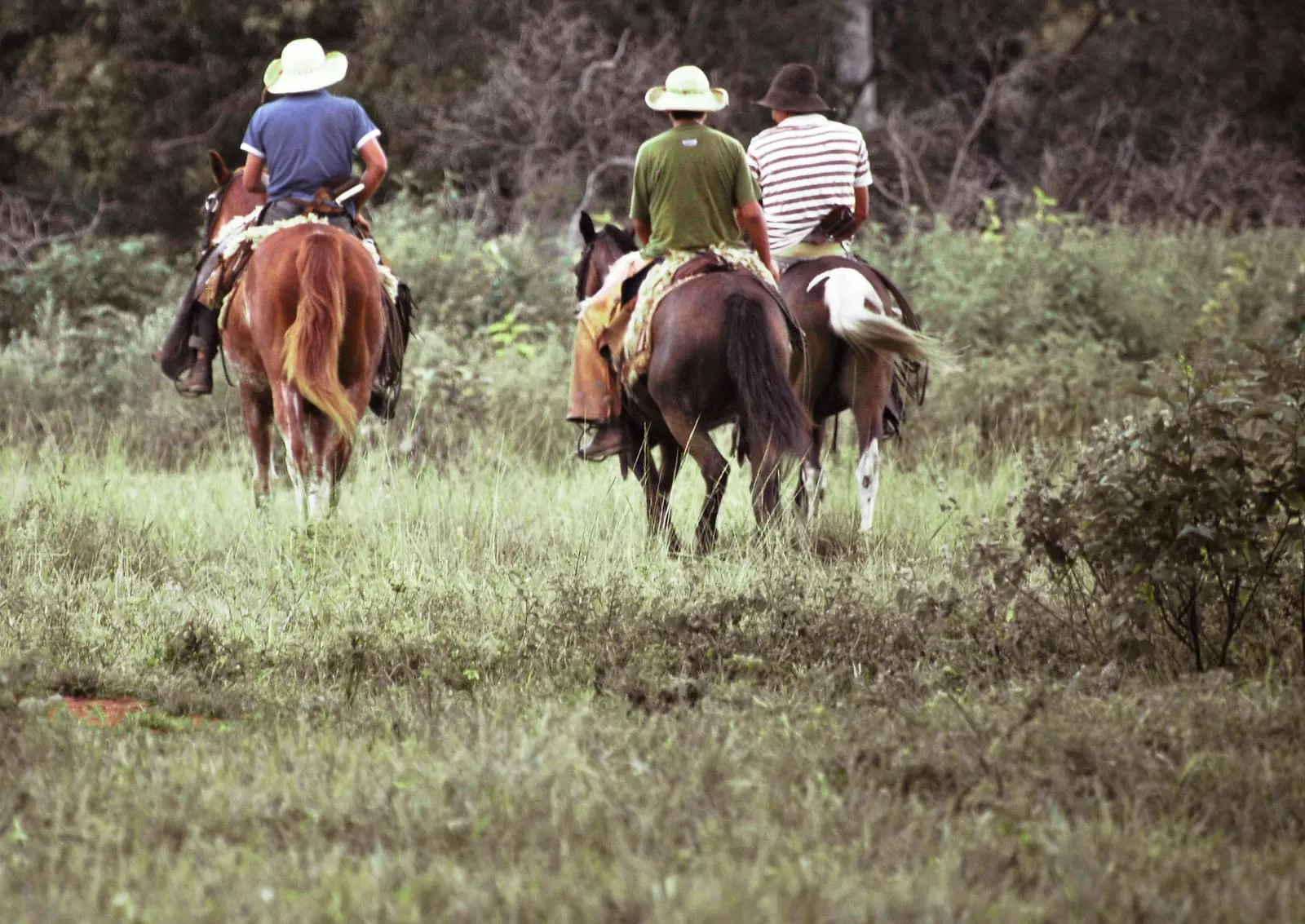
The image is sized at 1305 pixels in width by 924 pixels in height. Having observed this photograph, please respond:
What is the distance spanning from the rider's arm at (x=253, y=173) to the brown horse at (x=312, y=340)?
2.15 ft

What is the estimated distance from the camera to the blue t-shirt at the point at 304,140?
30.0 ft

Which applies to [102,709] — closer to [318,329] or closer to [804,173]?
[318,329]

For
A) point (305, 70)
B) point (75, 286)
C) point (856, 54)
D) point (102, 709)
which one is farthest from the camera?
point (856, 54)

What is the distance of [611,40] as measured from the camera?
22.6 meters

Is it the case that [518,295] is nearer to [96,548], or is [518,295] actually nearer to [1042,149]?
[96,548]

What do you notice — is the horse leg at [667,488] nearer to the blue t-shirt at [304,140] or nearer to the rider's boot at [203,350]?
the blue t-shirt at [304,140]

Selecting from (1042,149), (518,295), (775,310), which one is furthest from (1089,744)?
(1042,149)

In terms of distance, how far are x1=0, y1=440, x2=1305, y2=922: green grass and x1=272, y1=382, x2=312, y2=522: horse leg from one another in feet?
1.66

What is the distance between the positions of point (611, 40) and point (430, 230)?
720cm

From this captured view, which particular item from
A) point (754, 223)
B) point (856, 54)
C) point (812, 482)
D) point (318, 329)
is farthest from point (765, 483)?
point (856, 54)

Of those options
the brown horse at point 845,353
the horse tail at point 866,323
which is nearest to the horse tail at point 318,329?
the brown horse at point 845,353

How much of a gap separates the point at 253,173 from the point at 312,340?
1372 millimetres

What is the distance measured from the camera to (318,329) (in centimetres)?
849

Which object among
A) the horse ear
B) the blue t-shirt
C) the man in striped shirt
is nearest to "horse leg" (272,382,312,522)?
the blue t-shirt
